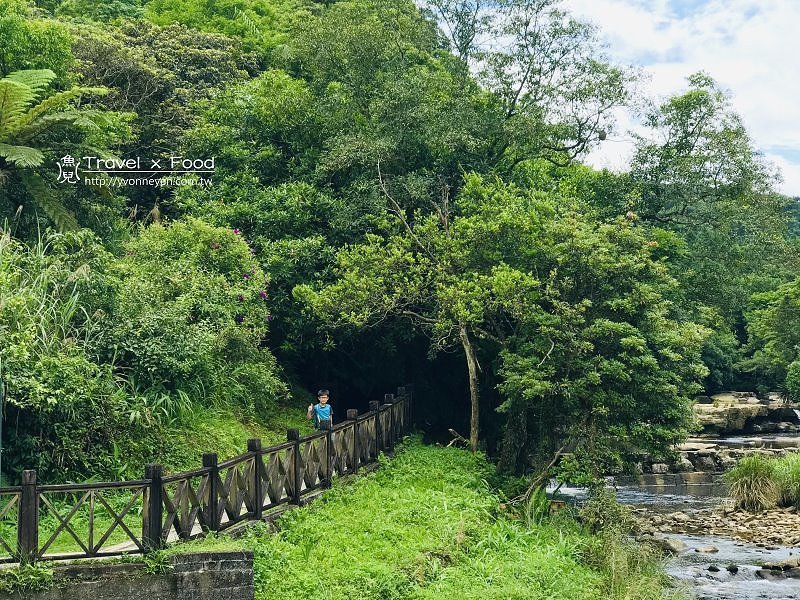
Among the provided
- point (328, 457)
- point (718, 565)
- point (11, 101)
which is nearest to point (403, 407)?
point (328, 457)

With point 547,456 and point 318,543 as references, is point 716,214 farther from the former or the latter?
point 318,543

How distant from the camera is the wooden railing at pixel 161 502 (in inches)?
393

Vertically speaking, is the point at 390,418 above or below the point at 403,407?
below

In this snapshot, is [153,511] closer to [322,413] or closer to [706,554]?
[322,413]

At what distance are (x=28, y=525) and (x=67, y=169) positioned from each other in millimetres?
12296

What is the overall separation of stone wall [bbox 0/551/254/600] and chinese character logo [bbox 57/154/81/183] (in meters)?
12.5

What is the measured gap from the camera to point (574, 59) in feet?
76.6

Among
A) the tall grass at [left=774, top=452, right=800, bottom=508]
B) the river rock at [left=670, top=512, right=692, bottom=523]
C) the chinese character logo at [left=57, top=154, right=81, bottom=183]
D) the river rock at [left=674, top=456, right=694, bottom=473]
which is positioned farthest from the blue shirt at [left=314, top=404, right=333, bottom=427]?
the river rock at [left=674, top=456, right=694, bottom=473]

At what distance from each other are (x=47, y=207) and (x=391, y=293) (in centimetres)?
774

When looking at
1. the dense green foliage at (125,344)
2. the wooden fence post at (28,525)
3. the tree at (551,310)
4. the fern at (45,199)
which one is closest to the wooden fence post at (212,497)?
the wooden fence post at (28,525)

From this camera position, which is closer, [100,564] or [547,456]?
[100,564]

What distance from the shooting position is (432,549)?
13.3 metres

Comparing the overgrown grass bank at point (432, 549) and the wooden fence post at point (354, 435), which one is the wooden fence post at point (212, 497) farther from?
the wooden fence post at point (354, 435)

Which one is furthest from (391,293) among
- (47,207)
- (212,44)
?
(212,44)
